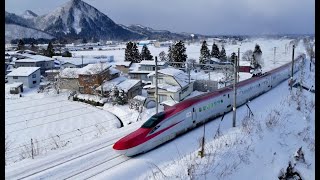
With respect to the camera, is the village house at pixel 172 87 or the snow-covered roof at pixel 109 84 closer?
the village house at pixel 172 87

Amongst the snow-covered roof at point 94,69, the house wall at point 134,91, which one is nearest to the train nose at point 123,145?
the house wall at point 134,91

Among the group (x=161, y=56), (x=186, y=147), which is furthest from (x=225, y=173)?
(x=161, y=56)

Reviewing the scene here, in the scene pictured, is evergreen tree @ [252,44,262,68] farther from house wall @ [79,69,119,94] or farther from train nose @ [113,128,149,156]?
train nose @ [113,128,149,156]

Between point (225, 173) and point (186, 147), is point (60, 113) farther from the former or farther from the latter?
point (225, 173)

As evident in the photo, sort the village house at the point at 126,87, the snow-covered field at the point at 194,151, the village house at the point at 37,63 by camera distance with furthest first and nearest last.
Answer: the village house at the point at 37,63, the village house at the point at 126,87, the snow-covered field at the point at 194,151

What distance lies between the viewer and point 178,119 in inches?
609

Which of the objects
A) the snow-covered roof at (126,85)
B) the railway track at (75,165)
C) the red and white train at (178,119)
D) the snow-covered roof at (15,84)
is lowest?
the snow-covered roof at (15,84)

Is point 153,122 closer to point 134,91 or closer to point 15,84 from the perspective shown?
point 134,91

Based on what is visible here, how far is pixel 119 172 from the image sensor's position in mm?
11766

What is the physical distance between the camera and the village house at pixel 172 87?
33.5 metres

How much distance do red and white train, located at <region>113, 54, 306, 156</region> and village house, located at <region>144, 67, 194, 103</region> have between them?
9461 mm

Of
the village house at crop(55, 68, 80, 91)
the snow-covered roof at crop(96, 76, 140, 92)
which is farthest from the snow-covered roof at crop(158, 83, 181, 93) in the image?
the village house at crop(55, 68, 80, 91)

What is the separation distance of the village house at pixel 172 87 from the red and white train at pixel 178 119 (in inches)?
372

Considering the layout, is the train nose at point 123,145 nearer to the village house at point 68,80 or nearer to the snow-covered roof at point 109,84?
the snow-covered roof at point 109,84
